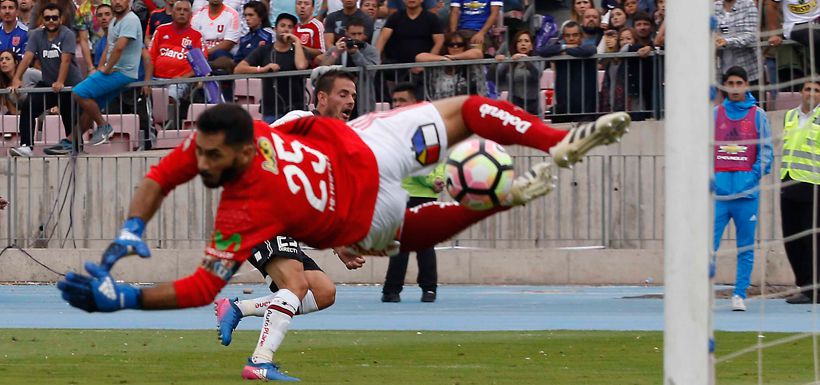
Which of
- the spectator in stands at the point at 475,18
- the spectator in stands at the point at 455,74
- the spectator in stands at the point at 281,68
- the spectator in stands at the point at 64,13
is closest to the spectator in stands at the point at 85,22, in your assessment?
the spectator in stands at the point at 64,13

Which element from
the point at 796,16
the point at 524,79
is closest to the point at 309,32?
the point at 524,79

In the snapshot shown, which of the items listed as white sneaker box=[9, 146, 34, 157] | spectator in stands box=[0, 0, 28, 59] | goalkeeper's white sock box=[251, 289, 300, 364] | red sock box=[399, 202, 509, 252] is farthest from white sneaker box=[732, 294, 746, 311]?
spectator in stands box=[0, 0, 28, 59]

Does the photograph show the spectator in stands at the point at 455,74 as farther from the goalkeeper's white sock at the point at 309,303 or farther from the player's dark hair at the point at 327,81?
the player's dark hair at the point at 327,81

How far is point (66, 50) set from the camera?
1900cm

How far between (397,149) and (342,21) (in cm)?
1084

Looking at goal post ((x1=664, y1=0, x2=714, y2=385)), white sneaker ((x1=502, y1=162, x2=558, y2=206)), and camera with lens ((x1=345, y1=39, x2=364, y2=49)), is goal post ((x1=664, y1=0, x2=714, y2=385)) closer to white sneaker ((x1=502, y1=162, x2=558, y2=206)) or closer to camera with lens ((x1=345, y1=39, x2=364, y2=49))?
white sneaker ((x1=502, y1=162, x2=558, y2=206))

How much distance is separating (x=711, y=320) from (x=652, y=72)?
11.1m

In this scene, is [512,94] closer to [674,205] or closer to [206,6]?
[206,6]

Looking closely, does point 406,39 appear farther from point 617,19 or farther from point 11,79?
point 11,79

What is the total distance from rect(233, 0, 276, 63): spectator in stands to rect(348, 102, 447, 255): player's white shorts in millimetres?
10865

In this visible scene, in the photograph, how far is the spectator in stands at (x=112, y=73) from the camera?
1808 cm

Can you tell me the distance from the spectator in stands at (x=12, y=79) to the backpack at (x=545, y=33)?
20.3 ft

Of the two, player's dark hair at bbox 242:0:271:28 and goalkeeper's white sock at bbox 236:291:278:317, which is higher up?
player's dark hair at bbox 242:0:271:28

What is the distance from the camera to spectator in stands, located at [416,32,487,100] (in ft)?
59.7
